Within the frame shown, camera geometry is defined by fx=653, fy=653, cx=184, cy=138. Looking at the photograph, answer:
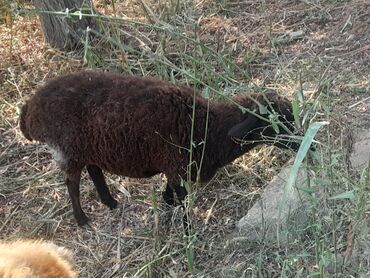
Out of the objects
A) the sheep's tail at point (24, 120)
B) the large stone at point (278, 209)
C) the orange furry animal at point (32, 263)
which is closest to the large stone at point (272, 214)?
the large stone at point (278, 209)

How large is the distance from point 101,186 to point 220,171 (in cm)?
85

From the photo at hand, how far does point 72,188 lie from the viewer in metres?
4.31

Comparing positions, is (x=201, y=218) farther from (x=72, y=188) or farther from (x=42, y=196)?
(x=42, y=196)

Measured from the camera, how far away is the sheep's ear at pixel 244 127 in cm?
389

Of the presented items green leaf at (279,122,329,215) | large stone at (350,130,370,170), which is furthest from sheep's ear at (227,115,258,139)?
green leaf at (279,122,329,215)

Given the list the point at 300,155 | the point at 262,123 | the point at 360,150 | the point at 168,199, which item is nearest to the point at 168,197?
the point at 168,199

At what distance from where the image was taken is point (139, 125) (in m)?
3.92

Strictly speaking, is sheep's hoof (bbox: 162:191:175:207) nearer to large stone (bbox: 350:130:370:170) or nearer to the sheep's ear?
the sheep's ear

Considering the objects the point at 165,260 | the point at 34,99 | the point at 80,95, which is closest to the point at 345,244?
the point at 165,260

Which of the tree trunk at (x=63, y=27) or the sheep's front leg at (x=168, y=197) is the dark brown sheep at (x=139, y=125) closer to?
the sheep's front leg at (x=168, y=197)

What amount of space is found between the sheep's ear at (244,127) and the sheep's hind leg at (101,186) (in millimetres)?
1026

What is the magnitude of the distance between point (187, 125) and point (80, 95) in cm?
68

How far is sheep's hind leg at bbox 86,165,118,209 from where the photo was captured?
4.41 metres

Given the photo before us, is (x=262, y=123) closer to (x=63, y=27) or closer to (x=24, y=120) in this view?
(x=24, y=120)
